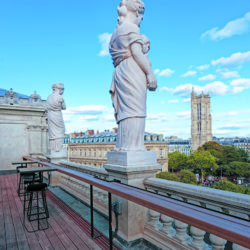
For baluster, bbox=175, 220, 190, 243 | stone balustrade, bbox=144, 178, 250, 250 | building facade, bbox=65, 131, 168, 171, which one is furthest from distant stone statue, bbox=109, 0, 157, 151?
building facade, bbox=65, 131, 168, 171

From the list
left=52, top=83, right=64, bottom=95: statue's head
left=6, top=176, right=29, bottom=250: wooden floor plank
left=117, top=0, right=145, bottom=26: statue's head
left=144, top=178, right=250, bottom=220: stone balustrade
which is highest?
left=117, top=0, right=145, bottom=26: statue's head

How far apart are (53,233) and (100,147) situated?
46586 mm

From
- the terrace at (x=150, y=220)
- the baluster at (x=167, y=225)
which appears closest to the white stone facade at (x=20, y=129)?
the terrace at (x=150, y=220)

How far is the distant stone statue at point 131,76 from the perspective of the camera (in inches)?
119

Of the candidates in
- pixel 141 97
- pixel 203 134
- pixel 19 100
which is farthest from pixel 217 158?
pixel 141 97

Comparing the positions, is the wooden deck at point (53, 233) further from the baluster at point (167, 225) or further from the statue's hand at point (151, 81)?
the statue's hand at point (151, 81)

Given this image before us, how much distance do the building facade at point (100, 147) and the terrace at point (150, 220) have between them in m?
42.7

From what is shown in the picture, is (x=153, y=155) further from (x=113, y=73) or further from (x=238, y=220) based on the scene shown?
(x=238, y=220)

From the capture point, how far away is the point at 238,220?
114cm

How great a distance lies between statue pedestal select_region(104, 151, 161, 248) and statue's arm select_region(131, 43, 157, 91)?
1.14m

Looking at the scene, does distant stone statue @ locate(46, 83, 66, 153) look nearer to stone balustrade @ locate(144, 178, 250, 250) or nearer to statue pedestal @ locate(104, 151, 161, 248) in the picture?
statue pedestal @ locate(104, 151, 161, 248)

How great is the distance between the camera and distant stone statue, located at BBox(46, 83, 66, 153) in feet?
22.4

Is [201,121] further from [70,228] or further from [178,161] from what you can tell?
[70,228]

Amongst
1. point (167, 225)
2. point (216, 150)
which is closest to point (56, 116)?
point (167, 225)
